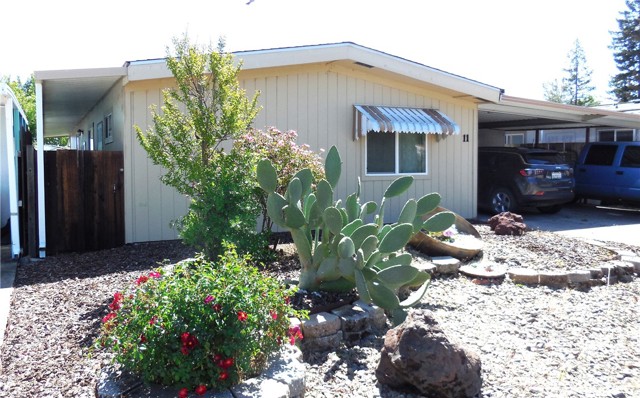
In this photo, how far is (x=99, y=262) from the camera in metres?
8.01

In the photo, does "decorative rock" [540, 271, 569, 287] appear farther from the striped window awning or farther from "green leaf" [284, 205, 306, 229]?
the striped window awning

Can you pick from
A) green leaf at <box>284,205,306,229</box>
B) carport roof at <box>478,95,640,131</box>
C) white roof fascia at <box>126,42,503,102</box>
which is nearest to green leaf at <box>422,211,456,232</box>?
green leaf at <box>284,205,306,229</box>

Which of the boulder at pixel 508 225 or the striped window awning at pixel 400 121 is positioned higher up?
the striped window awning at pixel 400 121

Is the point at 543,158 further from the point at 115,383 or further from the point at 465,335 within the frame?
the point at 115,383

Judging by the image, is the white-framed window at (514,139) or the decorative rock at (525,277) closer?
the decorative rock at (525,277)

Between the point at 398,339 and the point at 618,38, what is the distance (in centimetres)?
4780

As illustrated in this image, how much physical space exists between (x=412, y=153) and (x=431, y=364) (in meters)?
8.65

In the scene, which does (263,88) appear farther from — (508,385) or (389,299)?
(508,385)

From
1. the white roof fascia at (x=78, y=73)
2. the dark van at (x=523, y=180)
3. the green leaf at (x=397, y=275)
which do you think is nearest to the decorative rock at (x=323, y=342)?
the green leaf at (x=397, y=275)

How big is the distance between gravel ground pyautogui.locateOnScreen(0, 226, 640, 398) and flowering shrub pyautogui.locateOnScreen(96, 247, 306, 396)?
65 centimetres

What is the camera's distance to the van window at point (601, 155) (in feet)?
50.0

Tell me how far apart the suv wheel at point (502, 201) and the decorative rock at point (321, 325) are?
967cm

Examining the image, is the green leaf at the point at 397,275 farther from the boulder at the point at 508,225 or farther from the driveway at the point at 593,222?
the driveway at the point at 593,222

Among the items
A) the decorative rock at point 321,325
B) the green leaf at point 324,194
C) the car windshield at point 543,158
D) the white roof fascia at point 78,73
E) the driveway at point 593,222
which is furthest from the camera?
the car windshield at point 543,158
